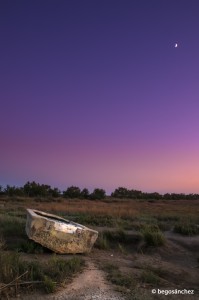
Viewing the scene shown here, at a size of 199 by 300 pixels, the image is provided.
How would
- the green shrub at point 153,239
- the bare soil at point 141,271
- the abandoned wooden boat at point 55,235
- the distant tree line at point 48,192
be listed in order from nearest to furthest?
the bare soil at point 141,271 → the abandoned wooden boat at point 55,235 → the green shrub at point 153,239 → the distant tree line at point 48,192

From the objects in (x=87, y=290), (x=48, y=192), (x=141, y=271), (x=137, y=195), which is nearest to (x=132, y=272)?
(x=141, y=271)

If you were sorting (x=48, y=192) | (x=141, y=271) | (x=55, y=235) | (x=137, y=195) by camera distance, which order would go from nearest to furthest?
1. (x=141, y=271)
2. (x=55, y=235)
3. (x=48, y=192)
4. (x=137, y=195)

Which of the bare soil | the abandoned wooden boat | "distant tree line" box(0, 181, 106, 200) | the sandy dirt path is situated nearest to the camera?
the sandy dirt path

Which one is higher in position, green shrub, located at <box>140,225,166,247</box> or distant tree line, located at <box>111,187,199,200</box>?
distant tree line, located at <box>111,187,199,200</box>

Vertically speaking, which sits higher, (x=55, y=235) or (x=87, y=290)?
(x=55, y=235)

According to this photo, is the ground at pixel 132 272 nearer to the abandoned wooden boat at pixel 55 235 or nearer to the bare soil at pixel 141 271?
the bare soil at pixel 141 271

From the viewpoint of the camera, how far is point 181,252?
13320 mm

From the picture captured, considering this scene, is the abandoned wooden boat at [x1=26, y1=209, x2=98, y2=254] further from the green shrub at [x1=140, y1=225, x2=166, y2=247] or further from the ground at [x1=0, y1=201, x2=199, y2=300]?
the green shrub at [x1=140, y1=225, x2=166, y2=247]

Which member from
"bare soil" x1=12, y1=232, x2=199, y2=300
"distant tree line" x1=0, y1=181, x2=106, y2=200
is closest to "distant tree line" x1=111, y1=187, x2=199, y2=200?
"distant tree line" x1=0, y1=181, x2=106, y2=200

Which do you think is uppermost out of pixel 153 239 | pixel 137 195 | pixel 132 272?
pixel 137 195

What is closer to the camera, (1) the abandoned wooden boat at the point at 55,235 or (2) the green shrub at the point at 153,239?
(1) the abandoned wooden boat at the point at 55,235

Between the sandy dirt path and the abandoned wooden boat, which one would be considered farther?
the abandoned wooden boat

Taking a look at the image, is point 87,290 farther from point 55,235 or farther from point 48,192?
point 48,192

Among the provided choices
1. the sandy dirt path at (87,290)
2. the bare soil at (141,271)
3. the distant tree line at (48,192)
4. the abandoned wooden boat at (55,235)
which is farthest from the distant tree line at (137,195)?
the sandy dirt path at (87,290)
